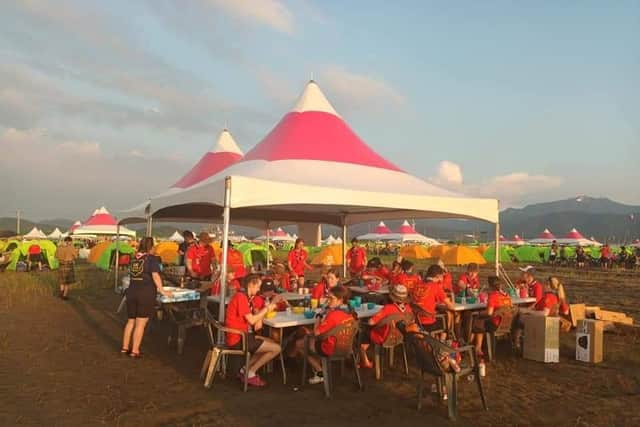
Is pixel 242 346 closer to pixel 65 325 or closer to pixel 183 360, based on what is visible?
pixel 183 360

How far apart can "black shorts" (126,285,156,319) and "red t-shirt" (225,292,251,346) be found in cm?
156

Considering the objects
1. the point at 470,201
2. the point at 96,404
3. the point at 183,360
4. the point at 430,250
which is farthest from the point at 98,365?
the point at 430,250

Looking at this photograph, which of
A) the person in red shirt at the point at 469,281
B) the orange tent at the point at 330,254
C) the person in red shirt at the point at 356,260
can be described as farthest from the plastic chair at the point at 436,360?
the orange tent at the point at 330,254

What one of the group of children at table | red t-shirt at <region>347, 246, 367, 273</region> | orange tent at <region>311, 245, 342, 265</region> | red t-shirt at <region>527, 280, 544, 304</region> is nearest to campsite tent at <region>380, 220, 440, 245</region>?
orange tent at <region>311, 245, 342, 265</region>

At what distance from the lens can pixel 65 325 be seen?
27.3 feet

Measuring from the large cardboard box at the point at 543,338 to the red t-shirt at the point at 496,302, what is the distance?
51cm

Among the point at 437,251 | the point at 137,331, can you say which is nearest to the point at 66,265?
the point at 137,331

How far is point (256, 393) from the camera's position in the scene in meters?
4.73

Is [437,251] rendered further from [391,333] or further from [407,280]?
[391,333]

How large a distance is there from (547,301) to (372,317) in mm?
2626

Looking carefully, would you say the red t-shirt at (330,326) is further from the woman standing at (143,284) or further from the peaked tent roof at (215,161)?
the peaked tent roof at (215,161)

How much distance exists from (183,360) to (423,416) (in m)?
3.13

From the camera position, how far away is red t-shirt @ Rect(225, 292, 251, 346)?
4777 mm

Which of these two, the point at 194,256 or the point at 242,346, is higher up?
the point at 194,256
